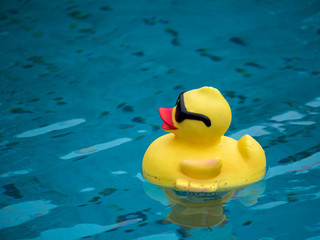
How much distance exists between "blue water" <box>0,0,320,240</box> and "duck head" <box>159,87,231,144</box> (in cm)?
52

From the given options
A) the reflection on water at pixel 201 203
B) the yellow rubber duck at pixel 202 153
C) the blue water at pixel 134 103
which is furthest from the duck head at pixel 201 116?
the blue water at pixel 134 103

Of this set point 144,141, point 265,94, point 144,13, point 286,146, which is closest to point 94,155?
point 144,141

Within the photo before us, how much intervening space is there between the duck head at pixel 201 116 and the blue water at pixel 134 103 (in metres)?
0.52

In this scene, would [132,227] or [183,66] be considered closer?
[132,227]

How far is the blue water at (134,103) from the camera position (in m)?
3.28

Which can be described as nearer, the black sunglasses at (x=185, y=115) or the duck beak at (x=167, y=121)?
the black sunglasses at (x=185, y=115)

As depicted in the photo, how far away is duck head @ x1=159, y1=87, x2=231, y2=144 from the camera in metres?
3.12

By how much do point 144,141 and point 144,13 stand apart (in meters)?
2.72

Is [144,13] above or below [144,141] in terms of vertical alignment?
above

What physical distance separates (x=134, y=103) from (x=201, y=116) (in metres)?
1.86

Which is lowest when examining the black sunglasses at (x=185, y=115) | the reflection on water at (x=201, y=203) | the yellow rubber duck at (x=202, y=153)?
the reflection on water at (x=201, y=203)

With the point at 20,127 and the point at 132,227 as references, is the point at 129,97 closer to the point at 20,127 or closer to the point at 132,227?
the point at 20,127

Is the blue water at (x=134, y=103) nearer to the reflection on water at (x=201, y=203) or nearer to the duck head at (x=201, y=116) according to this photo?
the reflection on water at (x=201, y=203)

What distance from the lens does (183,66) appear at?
5488 millimetres
